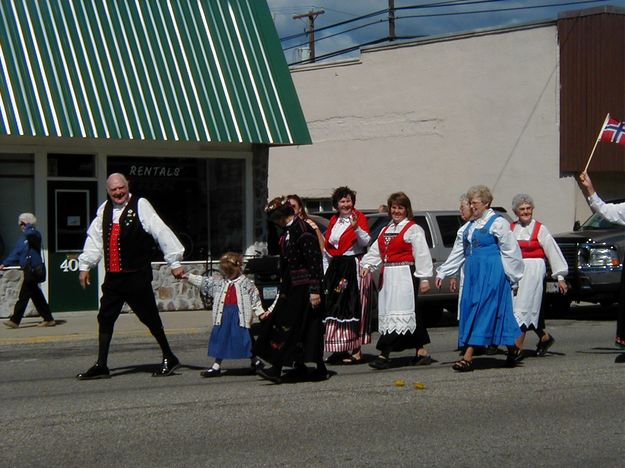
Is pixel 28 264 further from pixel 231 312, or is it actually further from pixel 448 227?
pixel 448 227

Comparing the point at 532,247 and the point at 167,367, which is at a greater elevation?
the point at 532,247

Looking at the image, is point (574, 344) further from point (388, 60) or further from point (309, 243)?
point (388, 60)

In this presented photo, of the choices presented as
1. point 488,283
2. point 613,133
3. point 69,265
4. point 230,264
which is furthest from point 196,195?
point 488,283

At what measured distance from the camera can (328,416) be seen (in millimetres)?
8305

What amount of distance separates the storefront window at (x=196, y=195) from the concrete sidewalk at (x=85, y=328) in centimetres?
159

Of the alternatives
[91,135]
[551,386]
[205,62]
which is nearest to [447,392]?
[551,386]

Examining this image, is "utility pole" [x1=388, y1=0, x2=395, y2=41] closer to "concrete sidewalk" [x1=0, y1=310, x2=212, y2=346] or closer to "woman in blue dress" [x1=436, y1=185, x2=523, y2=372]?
"concrete sidewalk" [x1=0, y1=310, x2=212, y2=346]

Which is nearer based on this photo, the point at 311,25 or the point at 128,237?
the point at 128,237

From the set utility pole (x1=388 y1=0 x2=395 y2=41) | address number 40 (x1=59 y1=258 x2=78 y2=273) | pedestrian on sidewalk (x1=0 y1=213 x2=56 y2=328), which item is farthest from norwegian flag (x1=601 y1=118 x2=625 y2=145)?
utility pole (x1=388 y1=0 x2=395 y2=41)

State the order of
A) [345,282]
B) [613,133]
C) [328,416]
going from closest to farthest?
[328,416] < [345,282] < [613,133]

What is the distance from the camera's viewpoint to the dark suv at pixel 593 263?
53.7 ft

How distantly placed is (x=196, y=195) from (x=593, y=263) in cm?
718

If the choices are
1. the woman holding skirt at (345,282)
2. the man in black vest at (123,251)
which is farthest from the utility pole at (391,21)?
the man in black vest at (123,251)

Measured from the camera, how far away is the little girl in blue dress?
1039 cm
